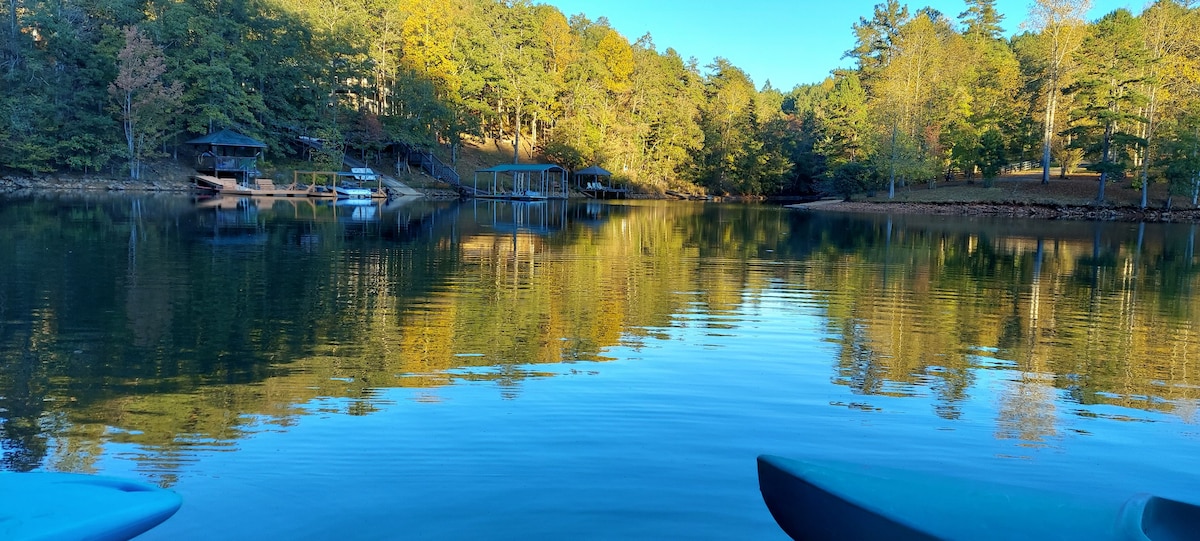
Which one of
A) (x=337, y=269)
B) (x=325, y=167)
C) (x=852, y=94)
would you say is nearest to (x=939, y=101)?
(x=852, y=94)

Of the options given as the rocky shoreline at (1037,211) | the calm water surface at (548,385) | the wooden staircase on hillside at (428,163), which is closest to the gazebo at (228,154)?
the wooden staircase on hillside at (428,163)

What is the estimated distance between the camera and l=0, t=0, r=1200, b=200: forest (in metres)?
44.6

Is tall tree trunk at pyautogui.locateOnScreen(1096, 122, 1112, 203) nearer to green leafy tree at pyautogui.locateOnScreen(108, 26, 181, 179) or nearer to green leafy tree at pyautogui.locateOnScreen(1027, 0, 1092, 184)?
green leafy tree at pyautogui.locateOnScreen(1027, 0, 1092, 184)

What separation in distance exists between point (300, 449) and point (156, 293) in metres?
7.50

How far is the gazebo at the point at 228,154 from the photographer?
4784 cm

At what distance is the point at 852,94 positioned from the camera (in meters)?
80.1

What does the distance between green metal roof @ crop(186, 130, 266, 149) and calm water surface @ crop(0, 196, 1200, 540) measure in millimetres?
33770

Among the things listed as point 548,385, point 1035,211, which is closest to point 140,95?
point 548,385

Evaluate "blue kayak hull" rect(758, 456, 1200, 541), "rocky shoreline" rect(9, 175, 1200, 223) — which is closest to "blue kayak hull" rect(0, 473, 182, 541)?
"blue kayak hull" rect(758, 456, 1200, 541)

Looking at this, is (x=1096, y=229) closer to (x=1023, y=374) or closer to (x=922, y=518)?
(x=1023, y=374)

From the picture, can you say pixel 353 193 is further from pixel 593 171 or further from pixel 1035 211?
pixel 1035 211

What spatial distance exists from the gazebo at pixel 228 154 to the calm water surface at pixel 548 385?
34.2m

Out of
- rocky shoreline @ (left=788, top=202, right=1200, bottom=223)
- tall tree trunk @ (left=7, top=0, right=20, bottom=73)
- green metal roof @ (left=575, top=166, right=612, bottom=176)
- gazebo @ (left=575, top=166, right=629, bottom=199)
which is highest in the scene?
tall tree trunk @ (left=7, top=0, right=20, bottom=73)

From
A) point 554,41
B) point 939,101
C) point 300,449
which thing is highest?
point 554,41
